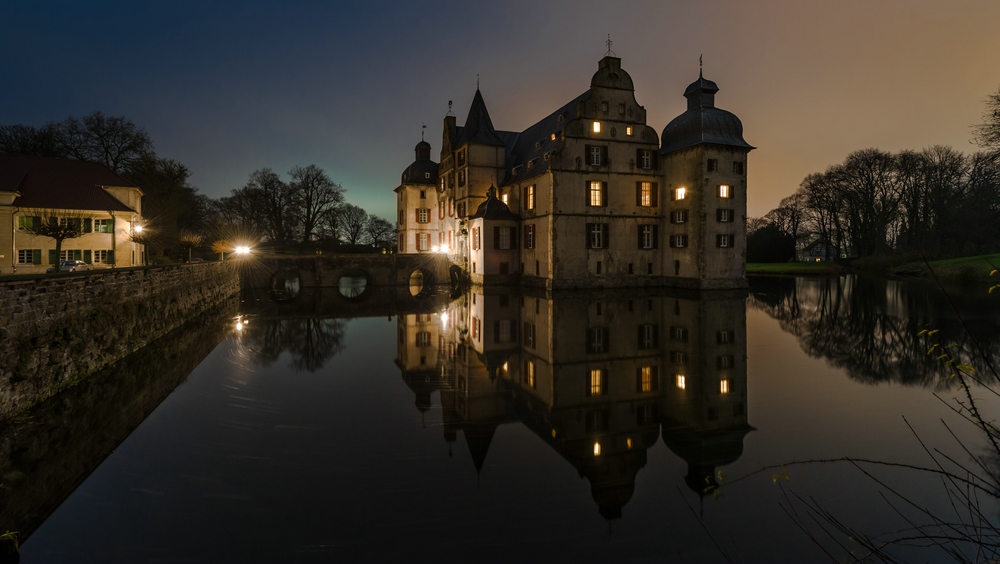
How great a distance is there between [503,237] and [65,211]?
29161 mm

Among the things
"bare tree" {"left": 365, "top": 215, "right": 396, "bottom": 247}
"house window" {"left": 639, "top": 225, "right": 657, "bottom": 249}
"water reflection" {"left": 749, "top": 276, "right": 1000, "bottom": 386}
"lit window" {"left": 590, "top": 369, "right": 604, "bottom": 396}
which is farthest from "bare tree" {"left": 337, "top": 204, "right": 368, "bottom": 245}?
"lit window" {"left": 590, "top": 369, "right": 604, "bottom": 396}

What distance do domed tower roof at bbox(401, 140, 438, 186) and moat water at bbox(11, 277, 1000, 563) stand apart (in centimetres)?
4237

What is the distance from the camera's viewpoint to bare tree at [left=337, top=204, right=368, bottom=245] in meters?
92.7

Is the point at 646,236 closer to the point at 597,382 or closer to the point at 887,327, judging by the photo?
the point at 887,327

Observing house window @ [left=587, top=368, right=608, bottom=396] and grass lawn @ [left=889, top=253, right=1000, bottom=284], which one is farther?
grass lawn @ [left=889, top=253, right=1000, bottom=284]

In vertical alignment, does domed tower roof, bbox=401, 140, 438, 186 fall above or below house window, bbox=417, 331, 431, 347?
above

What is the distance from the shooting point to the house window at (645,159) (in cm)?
3603

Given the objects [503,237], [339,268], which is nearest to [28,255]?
[339,268]

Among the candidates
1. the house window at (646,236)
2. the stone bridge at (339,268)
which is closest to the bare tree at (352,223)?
the stone bridge at (339,268)

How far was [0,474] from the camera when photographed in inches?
291

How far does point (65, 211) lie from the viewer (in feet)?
112

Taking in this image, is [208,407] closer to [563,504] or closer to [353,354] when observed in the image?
[353,354]

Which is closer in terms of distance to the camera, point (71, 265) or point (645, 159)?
point (71, 265)

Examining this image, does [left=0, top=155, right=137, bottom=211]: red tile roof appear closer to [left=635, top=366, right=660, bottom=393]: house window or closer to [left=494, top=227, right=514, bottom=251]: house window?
[left=494, top=227, right=514, bottom=251]: house window
